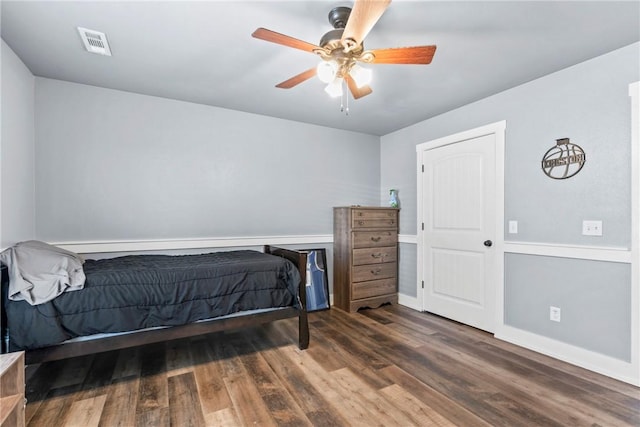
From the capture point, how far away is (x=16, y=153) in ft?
7.72

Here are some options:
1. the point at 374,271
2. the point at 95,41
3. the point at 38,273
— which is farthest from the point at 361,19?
the point at 374,271

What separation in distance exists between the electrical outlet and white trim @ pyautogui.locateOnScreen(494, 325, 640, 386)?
91 centimetres

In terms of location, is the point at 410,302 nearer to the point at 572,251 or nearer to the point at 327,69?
the point at 572,251

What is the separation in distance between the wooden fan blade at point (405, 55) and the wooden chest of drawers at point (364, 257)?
2.10 metres

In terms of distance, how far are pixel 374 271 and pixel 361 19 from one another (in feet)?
9.76

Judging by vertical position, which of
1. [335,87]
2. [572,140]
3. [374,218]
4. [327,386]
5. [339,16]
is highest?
[339,16]

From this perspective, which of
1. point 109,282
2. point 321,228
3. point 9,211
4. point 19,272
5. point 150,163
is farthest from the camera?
point 321,228

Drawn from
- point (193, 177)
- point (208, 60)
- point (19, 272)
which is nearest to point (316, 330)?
point (193, 177)

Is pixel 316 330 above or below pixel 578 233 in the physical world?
below

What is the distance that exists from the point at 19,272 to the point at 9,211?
758mm

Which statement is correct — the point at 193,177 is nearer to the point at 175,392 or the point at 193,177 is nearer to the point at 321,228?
the point at 321,228

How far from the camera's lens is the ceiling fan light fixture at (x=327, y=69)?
Answer: 1.82 metres

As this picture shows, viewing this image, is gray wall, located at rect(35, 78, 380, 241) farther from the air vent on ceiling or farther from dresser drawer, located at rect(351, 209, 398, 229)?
the air vent on ceiling

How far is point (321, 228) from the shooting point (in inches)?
162
